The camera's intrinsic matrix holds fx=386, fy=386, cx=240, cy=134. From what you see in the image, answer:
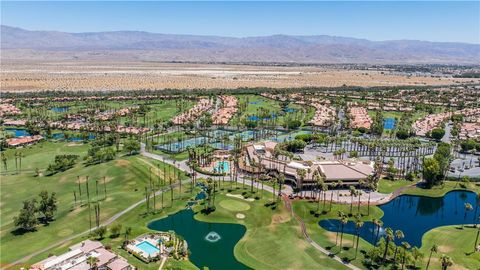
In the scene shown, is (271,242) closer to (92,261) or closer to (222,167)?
(92,261)

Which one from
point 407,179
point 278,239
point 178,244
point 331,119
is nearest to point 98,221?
point 178,244

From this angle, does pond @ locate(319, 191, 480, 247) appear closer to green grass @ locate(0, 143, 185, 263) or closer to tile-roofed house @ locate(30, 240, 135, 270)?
tile-roofed house @ locate(30, 240, 135, 270)

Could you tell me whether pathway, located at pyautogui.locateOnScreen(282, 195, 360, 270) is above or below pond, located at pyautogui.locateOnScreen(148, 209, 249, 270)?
above

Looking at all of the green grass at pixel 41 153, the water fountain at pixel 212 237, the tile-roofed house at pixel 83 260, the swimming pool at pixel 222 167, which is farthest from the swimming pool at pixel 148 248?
the green grass at pixel 41 153

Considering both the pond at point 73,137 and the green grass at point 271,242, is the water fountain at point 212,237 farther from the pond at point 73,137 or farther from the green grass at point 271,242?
the pond at point 73,137

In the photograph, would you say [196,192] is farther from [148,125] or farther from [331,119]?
[331,119]

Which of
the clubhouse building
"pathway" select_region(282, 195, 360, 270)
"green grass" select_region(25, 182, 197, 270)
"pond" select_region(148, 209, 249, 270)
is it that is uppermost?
the clubhouse building

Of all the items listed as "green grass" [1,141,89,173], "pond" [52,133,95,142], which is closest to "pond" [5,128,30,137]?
"pond" [52,133,95,142]
